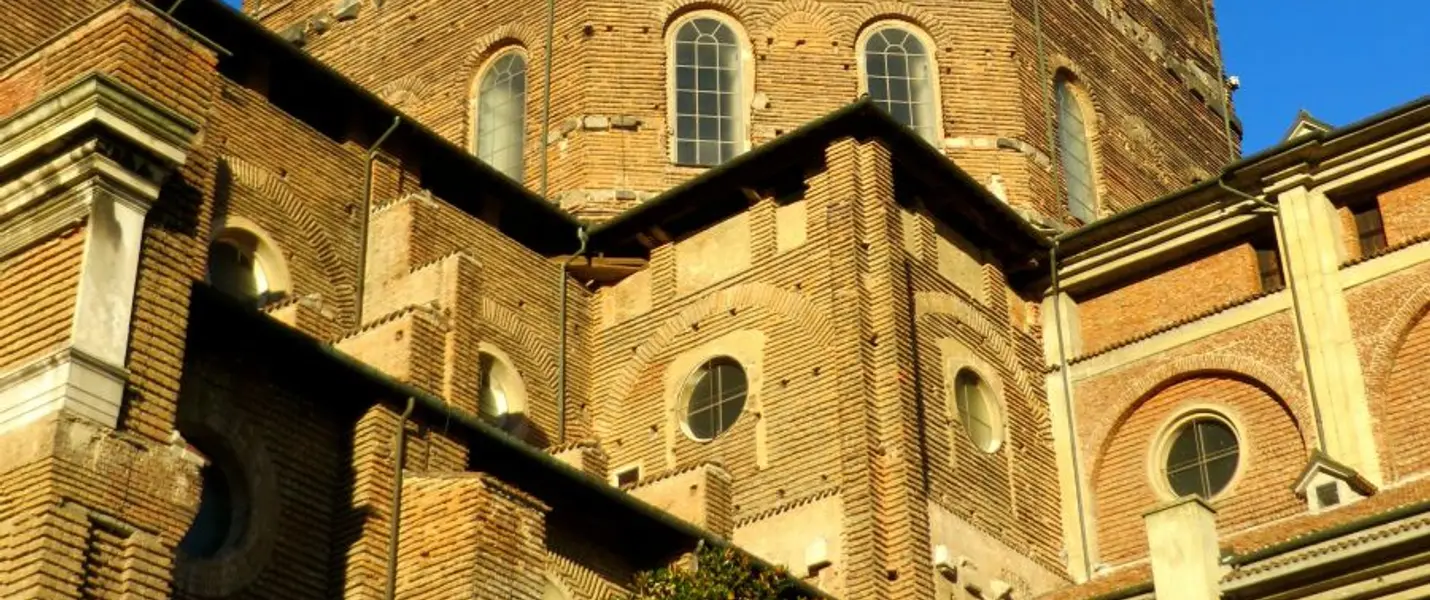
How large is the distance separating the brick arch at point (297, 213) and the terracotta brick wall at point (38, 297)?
27.0ft

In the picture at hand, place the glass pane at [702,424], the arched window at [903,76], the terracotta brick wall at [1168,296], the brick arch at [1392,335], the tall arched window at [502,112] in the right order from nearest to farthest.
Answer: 1. the brick arch at [1392,335]
2. the glass pane at [702,424]
3. the terracotta brick wall at [1168,296]
4. the arched window at [903,76]
5. the tall arched window at [502,112]

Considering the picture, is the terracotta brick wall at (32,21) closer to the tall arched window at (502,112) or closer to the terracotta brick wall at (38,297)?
the terracotta brick wall at (38,297)

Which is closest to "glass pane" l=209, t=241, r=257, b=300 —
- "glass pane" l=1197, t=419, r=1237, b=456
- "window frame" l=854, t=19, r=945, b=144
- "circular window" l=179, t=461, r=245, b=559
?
"circular window" l=179, t=461, r=245, b=559

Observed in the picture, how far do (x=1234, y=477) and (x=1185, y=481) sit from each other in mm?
671

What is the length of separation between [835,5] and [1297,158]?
7.08m

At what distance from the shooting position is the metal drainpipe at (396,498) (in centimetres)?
1952

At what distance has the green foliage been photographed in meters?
19.7

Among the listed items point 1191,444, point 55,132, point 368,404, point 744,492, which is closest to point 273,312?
point 368,404

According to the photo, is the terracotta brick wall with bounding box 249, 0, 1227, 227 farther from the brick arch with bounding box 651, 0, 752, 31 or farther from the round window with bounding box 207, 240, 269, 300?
the round window with bounding box 207, 240, 269, 300

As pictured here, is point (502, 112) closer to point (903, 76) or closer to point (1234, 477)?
point (903, 76)

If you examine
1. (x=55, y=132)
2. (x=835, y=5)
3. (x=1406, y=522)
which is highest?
(x=835, y=5)

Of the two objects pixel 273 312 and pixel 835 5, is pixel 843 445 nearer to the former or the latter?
pixel 273 312

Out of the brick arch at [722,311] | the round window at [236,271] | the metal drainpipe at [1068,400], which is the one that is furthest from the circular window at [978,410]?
the round window at [236,271]

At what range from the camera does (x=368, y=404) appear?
66.8 feet
